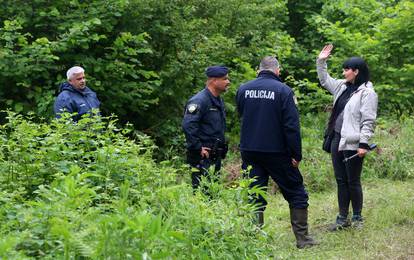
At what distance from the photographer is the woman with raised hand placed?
6812 millimetres

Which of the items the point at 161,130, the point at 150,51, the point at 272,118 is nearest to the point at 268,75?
the point at 272,118

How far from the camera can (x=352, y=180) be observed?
7020 millimetres

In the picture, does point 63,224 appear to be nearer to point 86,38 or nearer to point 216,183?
point 216,183

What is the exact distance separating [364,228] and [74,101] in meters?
3.53

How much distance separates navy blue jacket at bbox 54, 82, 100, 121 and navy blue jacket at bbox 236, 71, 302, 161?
6.49ft

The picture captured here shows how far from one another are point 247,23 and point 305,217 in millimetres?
6686

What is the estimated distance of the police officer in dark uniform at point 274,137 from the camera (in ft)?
20.9

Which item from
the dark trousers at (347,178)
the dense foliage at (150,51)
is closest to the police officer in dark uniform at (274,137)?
the dark trousers at (347,178)

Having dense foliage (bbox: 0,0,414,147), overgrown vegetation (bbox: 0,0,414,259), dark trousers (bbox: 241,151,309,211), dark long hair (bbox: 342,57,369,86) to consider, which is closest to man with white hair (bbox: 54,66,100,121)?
overgrown vegetation (bbox: 0,0,414,259)

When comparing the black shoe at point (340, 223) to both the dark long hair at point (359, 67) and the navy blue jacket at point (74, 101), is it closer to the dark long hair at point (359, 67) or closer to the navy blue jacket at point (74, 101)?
the dark long hair at point (359, 67)

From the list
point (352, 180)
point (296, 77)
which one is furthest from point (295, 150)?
point (296, 77)

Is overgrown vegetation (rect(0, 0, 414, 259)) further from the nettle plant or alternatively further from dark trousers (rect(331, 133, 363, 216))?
dark trousers (rect(331, 133, 363, 216))

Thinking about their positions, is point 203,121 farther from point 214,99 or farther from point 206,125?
point 214,99

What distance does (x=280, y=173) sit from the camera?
6.50 meters
